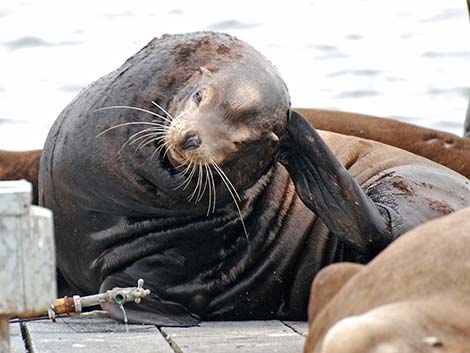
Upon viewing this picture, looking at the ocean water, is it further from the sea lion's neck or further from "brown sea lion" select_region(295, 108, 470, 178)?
the sea lion's neck

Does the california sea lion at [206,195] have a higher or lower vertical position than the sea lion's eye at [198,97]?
lower

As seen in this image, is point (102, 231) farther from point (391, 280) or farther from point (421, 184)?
point (391, 280)

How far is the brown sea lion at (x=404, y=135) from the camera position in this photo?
7938mm

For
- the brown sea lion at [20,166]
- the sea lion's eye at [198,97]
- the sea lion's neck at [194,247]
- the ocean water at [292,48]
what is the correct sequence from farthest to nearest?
1. the ocean water at [292,48]
2. the brown sea lion at [20,166]
3. the sea lion's neck at [194,247]
4. the sea lion's eye at [198,97]

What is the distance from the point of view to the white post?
12.6ft

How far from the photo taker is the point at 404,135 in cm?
810

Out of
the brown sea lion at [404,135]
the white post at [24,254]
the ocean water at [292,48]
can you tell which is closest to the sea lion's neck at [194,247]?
the brown sea lion at [404,135]

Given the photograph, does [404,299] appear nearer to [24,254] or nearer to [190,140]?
[24,254]

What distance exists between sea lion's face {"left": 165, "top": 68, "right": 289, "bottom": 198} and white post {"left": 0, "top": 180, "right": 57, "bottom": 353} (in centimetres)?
205

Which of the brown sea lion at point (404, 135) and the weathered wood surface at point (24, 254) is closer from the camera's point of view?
the weathered wood surface at point (24, 254)

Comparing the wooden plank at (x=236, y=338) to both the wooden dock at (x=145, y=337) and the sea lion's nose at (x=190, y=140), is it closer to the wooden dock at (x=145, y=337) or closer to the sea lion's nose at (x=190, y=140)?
the wooden dock at (x=145, y=337)

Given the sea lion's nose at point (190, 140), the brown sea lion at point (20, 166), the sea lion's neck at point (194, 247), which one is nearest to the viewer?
the sea lion's nose at point (190, 140)

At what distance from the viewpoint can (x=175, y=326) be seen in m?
5.90

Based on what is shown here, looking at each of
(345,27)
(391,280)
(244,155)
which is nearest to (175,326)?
(244,155)
